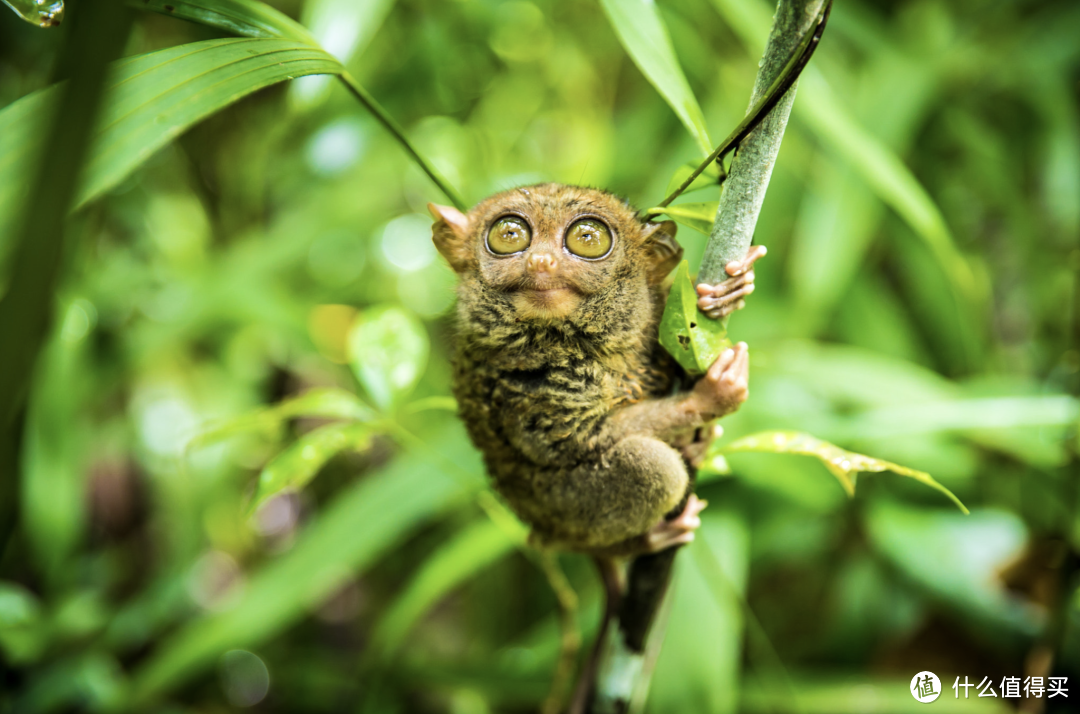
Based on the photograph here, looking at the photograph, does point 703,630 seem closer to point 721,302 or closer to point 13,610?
point 721,302

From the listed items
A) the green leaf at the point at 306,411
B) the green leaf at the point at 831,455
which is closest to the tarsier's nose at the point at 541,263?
the green leaf at the point at 831,455

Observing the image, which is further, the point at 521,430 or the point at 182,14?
the point at 521,430

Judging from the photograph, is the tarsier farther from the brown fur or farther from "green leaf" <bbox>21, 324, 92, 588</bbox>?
"green leaf" <bbox>21, 324, 92, 588</bbox>

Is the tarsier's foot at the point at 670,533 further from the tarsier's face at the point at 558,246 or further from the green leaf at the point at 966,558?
the green leaf at the point at 966,558

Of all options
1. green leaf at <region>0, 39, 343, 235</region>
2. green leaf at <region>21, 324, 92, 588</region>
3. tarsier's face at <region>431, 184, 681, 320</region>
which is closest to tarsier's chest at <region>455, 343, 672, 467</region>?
tarsier's face at <region>431, 184, 681, 320</region>

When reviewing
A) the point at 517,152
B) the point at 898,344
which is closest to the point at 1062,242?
the point at 898,344

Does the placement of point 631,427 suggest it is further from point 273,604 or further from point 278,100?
point 278,100
